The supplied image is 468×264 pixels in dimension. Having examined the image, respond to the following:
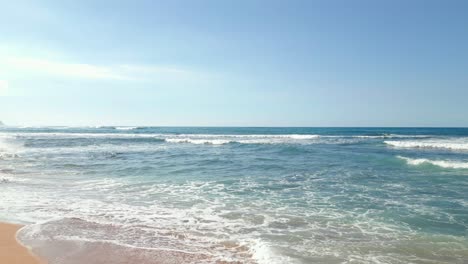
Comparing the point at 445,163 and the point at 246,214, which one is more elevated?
the point at 445,163

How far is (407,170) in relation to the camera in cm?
1697

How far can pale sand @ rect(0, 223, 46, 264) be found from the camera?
5453 millimetres

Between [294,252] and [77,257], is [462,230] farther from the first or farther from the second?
[77,257]

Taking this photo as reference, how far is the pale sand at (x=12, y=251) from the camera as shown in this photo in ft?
17.9

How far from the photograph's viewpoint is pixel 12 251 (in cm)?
586

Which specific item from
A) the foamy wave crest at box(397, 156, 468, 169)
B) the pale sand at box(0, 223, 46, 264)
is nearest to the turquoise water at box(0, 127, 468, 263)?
the pale sand at box(0, 223, 46, 264)

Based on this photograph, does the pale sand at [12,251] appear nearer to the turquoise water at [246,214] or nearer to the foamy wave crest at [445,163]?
the turquoise water at [246,214]

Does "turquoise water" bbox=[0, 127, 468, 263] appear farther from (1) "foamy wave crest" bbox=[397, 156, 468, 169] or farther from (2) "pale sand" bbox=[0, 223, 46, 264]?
(1) "foamy wave crest" bbox=[397, 156, 468, 169]

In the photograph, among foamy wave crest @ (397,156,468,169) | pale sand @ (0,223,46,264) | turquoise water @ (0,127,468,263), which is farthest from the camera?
foamy wave crest @ (397,156,468,169)

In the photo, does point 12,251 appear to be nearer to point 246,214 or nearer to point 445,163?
point 246,214

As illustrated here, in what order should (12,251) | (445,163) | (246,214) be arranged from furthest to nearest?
1. (445,163)
2. (246,214)
3. (12,251)

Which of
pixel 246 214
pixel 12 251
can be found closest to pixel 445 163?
pixel 246 214

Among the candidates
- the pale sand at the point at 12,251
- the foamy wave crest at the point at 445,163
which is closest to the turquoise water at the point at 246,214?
the pale sand at the point at 12,251

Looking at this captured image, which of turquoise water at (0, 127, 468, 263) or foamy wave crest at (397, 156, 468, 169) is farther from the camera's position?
foamy wave crest at (397, 156, 468, 169)
